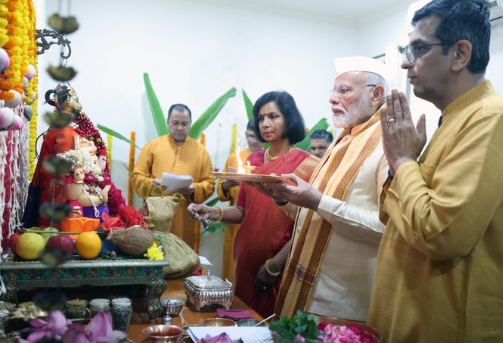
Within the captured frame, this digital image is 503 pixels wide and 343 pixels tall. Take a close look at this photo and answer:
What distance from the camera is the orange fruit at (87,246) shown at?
1.69 m

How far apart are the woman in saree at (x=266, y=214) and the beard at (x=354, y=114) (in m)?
0.51

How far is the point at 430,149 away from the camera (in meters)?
1.41

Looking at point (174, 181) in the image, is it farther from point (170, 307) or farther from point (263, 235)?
point (170, 307)

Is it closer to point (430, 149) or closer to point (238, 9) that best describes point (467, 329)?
point (430, 149)

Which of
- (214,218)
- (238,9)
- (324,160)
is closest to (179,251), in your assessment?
(214,218)

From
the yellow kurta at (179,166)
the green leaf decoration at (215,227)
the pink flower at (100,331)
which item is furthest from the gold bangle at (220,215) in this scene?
the green leaf decoration at (215,227)

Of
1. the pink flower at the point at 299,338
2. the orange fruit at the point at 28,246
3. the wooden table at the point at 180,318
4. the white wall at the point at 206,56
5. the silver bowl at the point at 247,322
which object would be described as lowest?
the wooden table at the point at 180,318

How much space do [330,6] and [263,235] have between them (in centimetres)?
474

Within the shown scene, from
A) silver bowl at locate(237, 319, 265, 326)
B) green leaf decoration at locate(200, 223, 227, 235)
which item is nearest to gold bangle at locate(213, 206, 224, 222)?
silver bowl at locate(237, 319, 265, 326)

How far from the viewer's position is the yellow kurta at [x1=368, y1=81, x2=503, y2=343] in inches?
46.6

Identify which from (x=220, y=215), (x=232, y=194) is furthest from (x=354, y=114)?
(x=232, y=194)

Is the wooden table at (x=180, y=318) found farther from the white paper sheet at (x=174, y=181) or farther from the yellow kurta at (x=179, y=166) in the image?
the yellow kurta at (x=179, y=166)

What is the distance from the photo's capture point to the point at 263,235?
9.08 ft

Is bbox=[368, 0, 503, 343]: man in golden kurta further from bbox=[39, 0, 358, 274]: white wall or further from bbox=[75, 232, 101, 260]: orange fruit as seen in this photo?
bbox=[39, 0, 358, 274]: white wall
